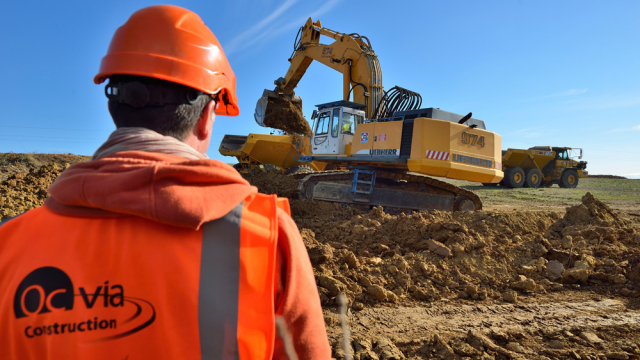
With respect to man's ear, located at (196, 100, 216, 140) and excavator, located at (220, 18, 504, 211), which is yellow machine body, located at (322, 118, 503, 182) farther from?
man's ear, located at (196, 100, 216, 140)

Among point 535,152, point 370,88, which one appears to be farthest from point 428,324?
point 535,152

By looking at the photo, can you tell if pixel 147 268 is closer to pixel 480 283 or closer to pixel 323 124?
pixel 480 283

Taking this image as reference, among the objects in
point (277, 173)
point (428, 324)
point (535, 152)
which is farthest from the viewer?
point (535, 152)

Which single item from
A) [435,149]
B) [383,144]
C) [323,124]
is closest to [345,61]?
[323,124]

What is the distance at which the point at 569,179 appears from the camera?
25.7 meters

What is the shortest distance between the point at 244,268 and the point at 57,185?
48 cm

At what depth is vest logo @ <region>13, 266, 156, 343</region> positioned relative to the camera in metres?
0.83

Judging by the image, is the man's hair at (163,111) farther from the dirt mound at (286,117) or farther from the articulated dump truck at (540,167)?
the articulated dump truck at (540,167)

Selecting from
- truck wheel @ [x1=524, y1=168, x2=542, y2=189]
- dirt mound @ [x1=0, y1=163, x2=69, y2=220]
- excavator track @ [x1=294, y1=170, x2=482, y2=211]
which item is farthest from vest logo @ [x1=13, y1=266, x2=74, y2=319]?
truck wheel @ [x1=524, y1=168, x2=542, y2=189]

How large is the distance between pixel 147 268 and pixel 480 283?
4.89 m

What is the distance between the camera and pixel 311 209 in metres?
8.84

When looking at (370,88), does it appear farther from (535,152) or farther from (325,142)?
(535,152)

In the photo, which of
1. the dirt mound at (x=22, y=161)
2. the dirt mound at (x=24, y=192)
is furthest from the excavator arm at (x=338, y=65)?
the dirt mound at (x=22, y=161)

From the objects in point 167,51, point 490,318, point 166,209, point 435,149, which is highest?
point 435,149
